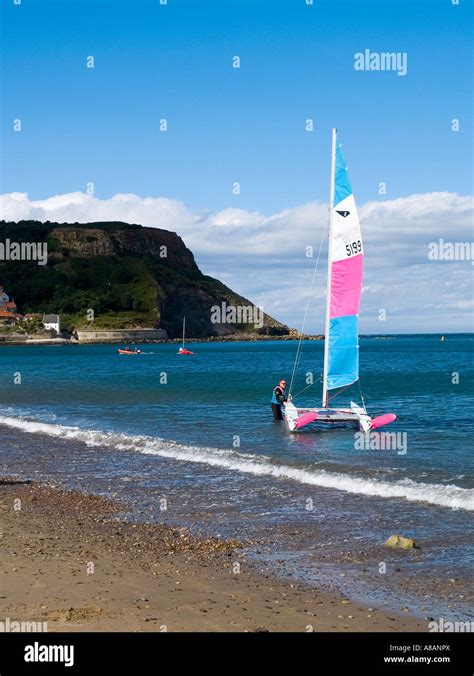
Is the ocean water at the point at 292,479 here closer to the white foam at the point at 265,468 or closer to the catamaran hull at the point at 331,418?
the white foam at the point at 265,468

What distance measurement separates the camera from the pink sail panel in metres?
30.1

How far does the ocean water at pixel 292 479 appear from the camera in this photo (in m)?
11.8

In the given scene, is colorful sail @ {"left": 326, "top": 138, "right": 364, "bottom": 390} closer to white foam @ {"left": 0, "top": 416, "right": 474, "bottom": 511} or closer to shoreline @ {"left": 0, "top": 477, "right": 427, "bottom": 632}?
white foam @ {"left": 0, "top": 416, "right": 474, "bottom": 511}

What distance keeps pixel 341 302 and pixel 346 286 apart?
715 mm

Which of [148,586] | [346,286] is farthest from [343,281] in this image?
[148,586]

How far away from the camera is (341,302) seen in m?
30.7

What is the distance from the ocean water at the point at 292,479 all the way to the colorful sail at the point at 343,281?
2.83 metres

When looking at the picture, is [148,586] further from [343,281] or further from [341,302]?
[341,302]

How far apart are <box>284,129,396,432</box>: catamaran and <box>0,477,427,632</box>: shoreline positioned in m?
16.7

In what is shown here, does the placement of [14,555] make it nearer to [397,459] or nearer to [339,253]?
[397,459]

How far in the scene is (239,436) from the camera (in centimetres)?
2867

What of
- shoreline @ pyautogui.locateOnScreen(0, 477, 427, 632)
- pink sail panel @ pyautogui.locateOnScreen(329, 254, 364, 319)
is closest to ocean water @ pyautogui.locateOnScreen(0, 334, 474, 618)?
shoreline @ pyautogui.locateOnScreen(0, 477, 427, 632)

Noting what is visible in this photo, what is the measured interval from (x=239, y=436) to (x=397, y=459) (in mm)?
7652

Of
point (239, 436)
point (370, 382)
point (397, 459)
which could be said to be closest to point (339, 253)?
point (239, 436)
